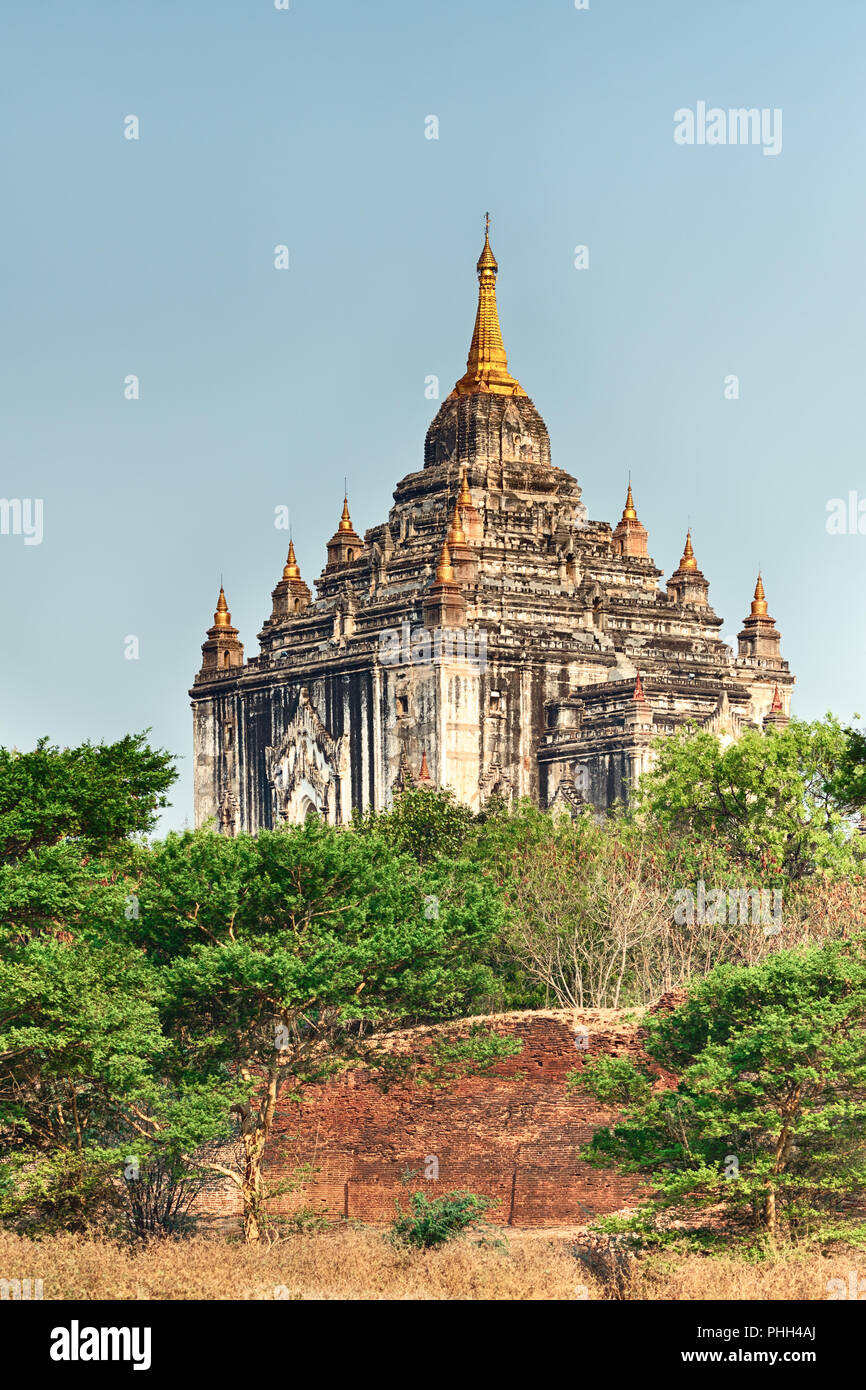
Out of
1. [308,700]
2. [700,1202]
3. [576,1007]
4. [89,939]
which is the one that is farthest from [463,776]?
[700,1202]

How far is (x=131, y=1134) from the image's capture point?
39.4 metres

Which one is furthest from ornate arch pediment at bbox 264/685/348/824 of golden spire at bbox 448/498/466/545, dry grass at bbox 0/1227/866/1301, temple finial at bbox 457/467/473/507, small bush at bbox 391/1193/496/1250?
dry grass at bbox 0/1227/866/1301

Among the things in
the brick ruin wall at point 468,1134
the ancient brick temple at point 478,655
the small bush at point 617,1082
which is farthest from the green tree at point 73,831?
the ancient brick temple at point 478,655

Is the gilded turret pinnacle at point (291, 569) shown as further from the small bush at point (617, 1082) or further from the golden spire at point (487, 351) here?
the small bush at point (617, 1082)

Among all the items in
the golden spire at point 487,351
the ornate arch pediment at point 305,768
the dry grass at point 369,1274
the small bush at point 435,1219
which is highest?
the golden spire at point 487,351

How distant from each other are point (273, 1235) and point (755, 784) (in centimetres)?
1875

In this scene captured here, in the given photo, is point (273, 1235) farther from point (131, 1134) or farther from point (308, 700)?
point (308, 700)

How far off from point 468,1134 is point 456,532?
3502cm

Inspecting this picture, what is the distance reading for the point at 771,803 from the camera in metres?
54.2

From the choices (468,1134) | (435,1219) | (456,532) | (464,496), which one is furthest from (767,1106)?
(464,496)

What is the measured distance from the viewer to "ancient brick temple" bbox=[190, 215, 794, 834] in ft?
240

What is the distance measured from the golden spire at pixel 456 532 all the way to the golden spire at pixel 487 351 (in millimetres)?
7273

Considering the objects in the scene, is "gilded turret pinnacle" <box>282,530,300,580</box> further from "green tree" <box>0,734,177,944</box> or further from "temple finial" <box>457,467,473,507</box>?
"green tree" <box>0,734,177,944</box>

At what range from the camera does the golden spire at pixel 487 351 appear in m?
83.1
